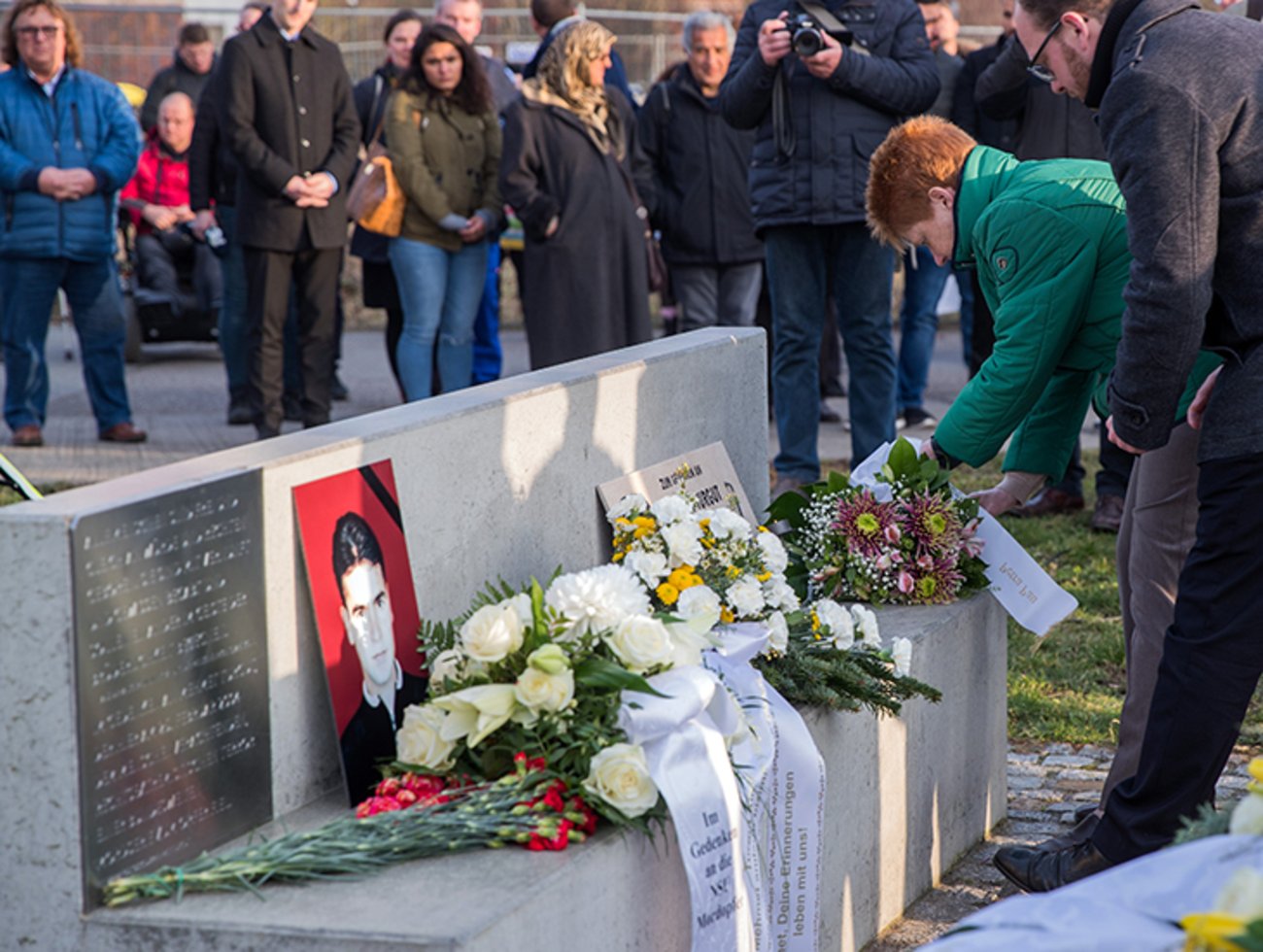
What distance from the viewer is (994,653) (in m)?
4.31

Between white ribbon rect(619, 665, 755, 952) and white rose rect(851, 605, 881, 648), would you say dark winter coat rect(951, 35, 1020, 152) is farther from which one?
white ribbon rect(619, 665, 755, 952)

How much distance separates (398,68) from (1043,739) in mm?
5823

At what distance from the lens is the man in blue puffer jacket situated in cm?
850

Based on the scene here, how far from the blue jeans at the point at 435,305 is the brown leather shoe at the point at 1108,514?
299 cm

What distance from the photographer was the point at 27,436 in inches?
345

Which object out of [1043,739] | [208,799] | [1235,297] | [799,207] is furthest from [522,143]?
[208,799]

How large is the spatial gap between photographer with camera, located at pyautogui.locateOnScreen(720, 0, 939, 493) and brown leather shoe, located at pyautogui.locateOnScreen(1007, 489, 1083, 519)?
0.83 meters

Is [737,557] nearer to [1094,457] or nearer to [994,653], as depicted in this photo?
[994,653]

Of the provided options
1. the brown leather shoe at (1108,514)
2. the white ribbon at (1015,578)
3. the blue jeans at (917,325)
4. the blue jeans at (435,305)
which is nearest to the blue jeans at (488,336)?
the blue jeans at (435,305)

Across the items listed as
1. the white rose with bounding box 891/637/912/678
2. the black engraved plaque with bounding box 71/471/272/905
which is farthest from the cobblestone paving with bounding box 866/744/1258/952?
the black engraved plaque with bounding box 71/471/272/905

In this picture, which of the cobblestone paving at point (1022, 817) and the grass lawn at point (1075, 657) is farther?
the grass lawn at point (1075, 657)

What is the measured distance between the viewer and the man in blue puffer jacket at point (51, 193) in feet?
27.9

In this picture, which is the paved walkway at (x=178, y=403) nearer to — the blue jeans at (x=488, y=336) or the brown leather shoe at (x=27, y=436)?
the brown leather shoe at (x=27, y=436)

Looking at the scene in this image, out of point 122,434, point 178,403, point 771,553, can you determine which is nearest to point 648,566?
point 771,553
